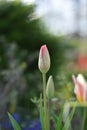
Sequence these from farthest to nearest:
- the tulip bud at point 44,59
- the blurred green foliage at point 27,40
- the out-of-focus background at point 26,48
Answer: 1. the blurred green foliage at point 27,40
2. the out-of-focus background at point 26,48
3. the tulip bud at point 44,59

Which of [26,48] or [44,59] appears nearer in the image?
[44,59]

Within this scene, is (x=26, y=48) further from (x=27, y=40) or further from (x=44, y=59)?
(x=44, y=59)

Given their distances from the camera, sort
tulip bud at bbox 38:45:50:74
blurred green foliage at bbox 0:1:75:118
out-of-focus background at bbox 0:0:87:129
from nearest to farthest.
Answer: tulip bud at bbox 38:45:50:74 → out-of-focus background at bbox 0:0:87:129 → blurred green foliage at bbox 0:1:75:118

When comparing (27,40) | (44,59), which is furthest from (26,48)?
(44,59)

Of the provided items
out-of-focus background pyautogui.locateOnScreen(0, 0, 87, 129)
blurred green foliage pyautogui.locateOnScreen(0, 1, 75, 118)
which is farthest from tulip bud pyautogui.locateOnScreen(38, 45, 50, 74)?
blurred green foliage pyautogui.locateOnScreen(0, 1, 75, 118)

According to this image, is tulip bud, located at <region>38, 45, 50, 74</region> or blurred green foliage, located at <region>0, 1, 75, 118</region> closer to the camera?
tulip bud, located at <region>38, 45, 50, 74</region>

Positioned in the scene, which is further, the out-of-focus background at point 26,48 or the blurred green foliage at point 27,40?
the blurred green foliage at point 27,40

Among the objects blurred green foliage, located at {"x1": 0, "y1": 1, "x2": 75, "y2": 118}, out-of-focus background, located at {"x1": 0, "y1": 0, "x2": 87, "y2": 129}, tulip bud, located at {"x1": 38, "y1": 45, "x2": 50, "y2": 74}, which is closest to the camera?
tulip bud, located at {"x1": 38, "y1": 45, "x2": 50, "y2": 74}

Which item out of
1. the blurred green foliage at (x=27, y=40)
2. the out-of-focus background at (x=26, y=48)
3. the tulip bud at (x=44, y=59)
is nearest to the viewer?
the tulip bud at (x=44, y=59)

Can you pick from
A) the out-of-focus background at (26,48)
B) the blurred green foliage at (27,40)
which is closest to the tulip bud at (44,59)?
the out-of-focus background at (26,48)

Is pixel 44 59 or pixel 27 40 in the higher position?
pixel 27 40

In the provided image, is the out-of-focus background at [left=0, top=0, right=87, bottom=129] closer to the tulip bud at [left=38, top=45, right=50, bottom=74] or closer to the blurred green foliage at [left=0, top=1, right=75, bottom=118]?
the blurred green foliage at [left=0, top=1, right=75, bottom=118]

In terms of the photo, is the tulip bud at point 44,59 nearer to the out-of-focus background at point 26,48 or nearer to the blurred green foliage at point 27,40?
the out-of-focus background at point 26,48

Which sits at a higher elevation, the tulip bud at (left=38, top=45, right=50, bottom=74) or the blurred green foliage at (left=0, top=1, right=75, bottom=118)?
the blurred green foliage at (left=0, top=1, right=75, bottom=118)
